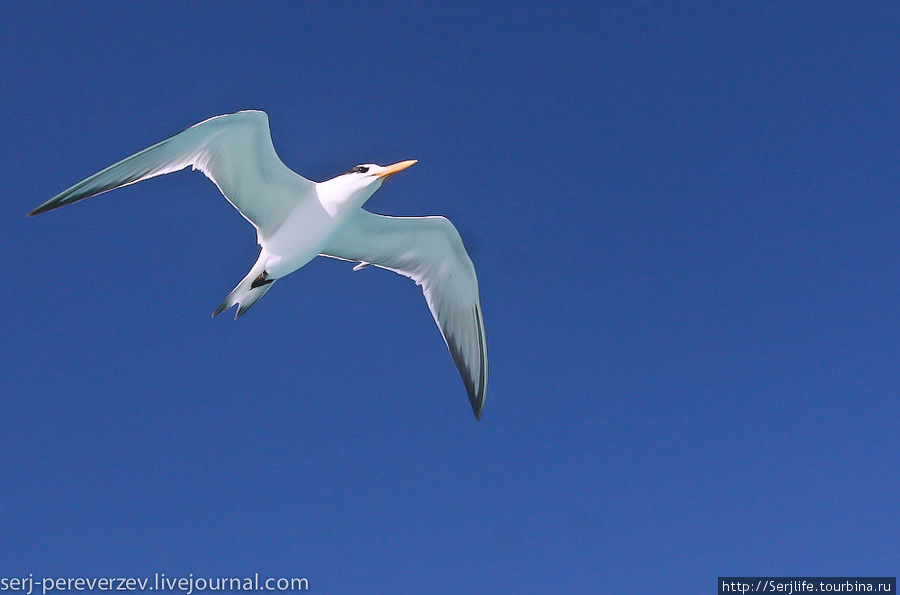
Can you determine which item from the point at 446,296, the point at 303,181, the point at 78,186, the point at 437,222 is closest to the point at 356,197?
the point at 303,181

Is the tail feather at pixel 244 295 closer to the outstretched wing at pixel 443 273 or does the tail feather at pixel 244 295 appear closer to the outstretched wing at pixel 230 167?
the outstretched wing at pixel 230 167

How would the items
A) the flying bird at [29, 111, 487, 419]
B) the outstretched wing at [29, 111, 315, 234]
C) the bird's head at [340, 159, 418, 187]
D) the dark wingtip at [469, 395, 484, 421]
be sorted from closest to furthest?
the outstretched wing at [29, 111, 315, 234] < the flying bird at [29, 111, 487, 419] < the bird's head at [340, 159, 418, 187] < the dark wingtip at [469, 395, 484, 421]

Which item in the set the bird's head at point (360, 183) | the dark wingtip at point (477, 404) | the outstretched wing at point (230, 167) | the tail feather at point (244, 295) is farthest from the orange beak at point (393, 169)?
the dark wingtip at point (477, 404)

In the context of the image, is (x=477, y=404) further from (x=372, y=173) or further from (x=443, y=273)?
(x=372, y=173)

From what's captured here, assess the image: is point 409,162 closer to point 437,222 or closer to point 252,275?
point 437,222

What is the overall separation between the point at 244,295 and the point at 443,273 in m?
4.17

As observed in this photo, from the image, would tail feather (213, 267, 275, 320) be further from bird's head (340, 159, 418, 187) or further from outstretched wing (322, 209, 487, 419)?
bird's head (340, 159, 418, 187)

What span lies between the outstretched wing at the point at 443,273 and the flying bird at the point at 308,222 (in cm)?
2

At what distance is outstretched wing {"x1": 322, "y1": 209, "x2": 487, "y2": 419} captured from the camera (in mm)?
14336

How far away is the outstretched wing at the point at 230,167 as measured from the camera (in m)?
11.4

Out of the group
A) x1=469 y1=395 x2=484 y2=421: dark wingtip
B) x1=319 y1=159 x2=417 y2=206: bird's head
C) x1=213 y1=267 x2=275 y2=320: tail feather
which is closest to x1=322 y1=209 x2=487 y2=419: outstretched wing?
Answer: x1=469 y1=395 x2=484 y2=421: dark wingtip

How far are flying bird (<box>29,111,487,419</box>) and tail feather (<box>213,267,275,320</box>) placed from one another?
0.06ft

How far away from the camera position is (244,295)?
43.0 ft

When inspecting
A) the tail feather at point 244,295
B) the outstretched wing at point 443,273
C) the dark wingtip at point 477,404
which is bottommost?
the dark wingtip at point 477,404
